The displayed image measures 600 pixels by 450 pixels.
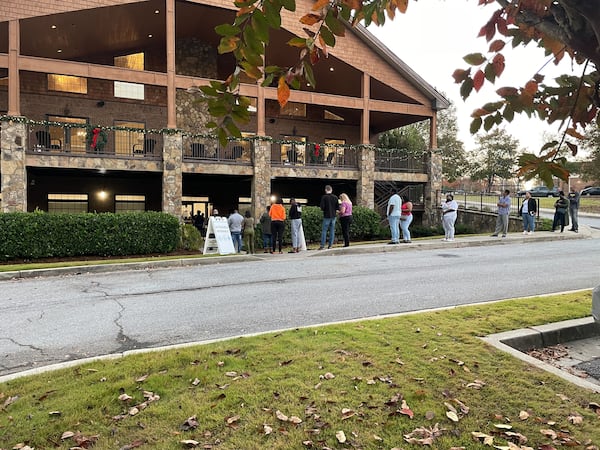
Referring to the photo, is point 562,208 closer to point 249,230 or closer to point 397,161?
point 397,161

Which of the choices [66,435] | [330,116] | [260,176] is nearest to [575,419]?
[66,435]

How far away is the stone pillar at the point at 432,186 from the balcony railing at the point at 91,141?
45.9 ft

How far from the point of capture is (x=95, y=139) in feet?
57.6

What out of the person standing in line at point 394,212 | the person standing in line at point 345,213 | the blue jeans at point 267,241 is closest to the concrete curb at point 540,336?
the person standing in line at point 345,213

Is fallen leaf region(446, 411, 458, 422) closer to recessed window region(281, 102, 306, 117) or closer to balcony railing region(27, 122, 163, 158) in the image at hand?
balcony railing region(27, 122, 163, 158)

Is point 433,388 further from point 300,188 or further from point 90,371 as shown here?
point 300,188

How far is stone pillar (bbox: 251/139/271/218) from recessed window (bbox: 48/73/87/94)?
8.90m

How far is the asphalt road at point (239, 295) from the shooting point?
17.7 feet

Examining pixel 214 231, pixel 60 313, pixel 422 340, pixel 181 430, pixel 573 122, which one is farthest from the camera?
pixel 214 231

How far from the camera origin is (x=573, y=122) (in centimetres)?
213

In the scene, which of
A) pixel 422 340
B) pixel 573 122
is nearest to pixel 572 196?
pixel 422 340

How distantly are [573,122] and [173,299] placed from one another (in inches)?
262

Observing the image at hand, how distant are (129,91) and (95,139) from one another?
5285 mm

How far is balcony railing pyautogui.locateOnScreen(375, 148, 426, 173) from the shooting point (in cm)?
2320
